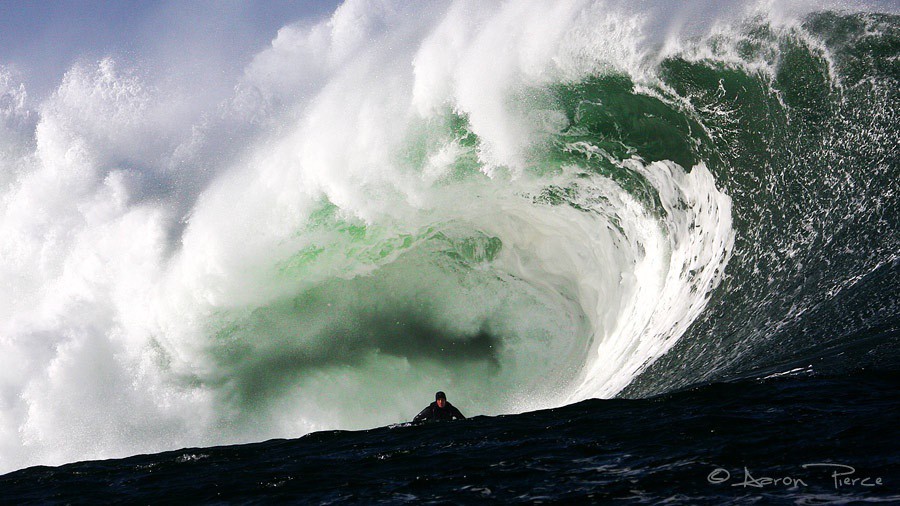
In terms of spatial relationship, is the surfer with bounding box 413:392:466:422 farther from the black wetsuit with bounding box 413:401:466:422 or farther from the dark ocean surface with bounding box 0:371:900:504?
the dark ocean surface with bounding box 0:371:900:504

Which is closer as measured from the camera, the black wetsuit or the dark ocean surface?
the dark ocean surface

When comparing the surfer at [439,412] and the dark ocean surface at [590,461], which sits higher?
→ the surfer at [439,412]

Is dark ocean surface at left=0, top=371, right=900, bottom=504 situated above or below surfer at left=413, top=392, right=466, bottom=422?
below

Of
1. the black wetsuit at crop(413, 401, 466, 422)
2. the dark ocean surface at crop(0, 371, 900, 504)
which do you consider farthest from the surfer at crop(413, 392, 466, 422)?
the dark ocean surface at crop(0, 371, 900, 504)

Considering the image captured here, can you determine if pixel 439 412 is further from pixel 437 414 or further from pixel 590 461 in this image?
pixel 590 461

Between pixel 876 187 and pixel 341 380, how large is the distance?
975 centimetres

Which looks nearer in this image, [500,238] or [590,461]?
[590,461]

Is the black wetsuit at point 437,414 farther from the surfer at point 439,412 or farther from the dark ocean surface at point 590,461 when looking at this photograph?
the dark ocean surface at point 590,461

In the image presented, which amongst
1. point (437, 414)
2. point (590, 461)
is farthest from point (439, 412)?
point (590, 461)

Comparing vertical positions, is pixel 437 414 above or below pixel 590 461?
above

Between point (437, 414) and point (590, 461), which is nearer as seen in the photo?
Result: point (590, 461)

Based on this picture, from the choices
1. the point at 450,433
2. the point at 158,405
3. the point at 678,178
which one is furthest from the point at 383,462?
the point at 158,405

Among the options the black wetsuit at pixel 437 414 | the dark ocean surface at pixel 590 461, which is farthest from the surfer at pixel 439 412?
the dark ocean surface at pixel 590 461

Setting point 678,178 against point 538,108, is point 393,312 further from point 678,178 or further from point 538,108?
point 678,178
